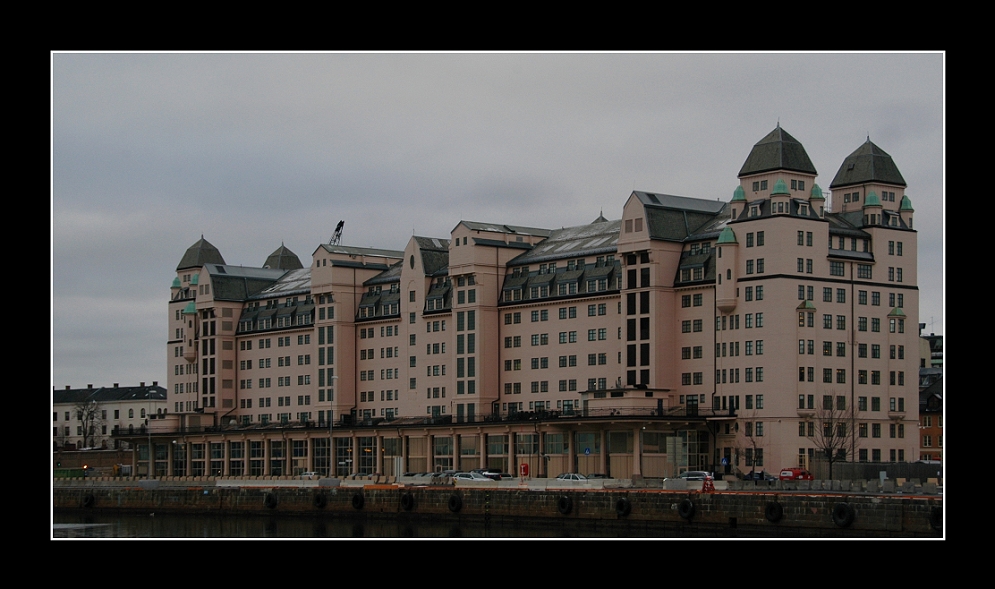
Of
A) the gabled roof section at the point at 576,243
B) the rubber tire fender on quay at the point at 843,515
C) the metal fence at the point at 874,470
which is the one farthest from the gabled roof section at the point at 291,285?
the rubber tire fender on quay at the point at 843,515

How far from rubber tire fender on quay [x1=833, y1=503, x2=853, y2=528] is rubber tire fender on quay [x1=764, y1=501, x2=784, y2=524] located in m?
4.68

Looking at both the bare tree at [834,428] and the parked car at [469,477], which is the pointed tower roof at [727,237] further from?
the parked car at [469,477]

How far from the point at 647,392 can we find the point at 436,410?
31524 mm

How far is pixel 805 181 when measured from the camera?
459 feet

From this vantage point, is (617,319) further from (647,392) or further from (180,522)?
(180,522)

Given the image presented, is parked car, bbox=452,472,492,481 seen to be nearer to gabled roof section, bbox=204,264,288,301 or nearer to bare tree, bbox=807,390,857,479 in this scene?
bare tree, bbox=807,390,857,479

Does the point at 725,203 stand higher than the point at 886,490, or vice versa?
the point at 725,203

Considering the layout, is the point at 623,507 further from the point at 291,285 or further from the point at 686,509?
the point at 291,285

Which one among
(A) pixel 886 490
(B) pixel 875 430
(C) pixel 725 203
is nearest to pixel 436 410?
(C) pixel 725 203

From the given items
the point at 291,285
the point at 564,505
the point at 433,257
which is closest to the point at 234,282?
the point at 291,285

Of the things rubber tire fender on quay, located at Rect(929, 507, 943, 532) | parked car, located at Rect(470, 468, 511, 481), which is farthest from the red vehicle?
rubber tire fender on quay, located at Rect(929, 507, 943, 532)
